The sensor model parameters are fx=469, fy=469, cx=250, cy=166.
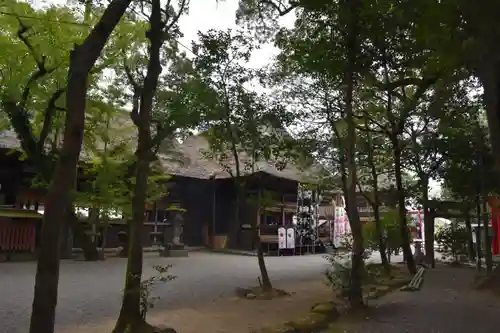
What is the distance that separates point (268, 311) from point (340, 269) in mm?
1522

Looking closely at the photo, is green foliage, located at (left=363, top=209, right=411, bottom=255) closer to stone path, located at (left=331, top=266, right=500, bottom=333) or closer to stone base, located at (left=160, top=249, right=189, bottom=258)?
stone path, located at (left=331, top=266, right=500, bottom=333)

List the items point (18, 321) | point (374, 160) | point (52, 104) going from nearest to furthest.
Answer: point (18, 321), point (52, 104), point (374, 160)

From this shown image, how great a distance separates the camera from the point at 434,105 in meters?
12.3

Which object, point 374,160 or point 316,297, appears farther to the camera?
point 374,160

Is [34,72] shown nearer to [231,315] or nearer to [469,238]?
[231,315]

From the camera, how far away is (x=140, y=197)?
244 inches

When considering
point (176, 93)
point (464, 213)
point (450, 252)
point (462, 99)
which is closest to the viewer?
point (176, 93)

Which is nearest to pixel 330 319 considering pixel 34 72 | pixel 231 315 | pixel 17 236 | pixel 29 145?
pixel 231 315

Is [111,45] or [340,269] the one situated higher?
[111,45]

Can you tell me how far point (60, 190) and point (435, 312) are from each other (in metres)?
6.97

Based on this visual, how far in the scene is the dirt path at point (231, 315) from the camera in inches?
272

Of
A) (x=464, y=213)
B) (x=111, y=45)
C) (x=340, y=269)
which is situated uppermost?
(x=111, y=45)

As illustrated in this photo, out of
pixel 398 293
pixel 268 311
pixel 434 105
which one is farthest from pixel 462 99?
A: pixel 268 311

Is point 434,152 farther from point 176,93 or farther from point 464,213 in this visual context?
point 176,93
